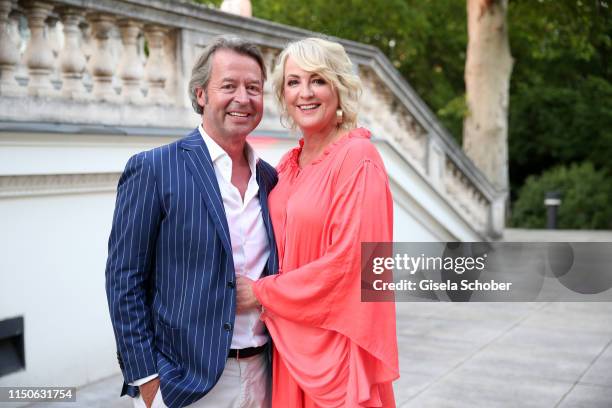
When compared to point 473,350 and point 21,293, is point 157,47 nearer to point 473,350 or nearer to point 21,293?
point 21,293

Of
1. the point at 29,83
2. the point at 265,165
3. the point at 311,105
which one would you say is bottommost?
the point at 265,165

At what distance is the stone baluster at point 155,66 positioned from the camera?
6242mm

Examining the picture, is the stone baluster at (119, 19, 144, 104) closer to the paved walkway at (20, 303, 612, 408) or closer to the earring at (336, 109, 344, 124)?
the paved walkway at (20, 303, 612, 408)

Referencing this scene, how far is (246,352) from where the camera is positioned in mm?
2818

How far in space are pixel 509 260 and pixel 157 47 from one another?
6302 mm

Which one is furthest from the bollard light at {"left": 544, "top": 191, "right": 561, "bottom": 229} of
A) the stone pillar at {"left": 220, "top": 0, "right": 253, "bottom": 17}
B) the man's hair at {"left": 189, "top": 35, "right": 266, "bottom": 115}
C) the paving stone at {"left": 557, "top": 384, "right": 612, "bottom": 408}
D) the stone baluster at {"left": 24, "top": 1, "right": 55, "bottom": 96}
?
the man's hair at {"left": 189, "top": 35, "right": 266, "bottom": 115}

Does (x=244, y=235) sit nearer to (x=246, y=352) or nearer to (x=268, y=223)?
(x=268, y=223)

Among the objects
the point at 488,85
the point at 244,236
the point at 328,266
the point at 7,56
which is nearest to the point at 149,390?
the point at 244,236

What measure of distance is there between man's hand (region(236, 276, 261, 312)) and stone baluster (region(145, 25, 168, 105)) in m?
3.76

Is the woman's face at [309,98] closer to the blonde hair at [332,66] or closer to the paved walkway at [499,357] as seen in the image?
the blonde hair at [332,66]

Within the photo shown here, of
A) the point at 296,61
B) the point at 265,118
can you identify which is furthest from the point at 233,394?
the point at 265,118

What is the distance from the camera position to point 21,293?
4.88m

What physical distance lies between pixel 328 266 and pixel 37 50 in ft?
10.7

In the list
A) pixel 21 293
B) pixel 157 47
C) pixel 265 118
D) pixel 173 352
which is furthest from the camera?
pixel 265 118
